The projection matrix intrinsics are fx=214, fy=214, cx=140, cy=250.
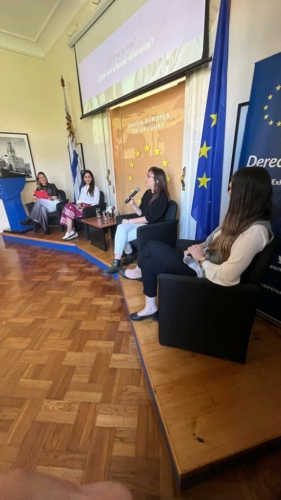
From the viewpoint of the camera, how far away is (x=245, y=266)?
39.0 inches

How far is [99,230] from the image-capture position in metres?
3.00

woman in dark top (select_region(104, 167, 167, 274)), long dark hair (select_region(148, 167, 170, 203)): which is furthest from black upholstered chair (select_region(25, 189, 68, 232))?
long dark hair (select_region(148, 167, 170, 203))

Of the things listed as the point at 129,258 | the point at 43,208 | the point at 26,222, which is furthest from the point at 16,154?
the point at 129,258

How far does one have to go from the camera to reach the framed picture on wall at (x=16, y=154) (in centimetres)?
435

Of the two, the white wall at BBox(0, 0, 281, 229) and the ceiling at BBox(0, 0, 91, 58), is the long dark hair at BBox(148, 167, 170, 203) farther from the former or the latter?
the ceiling at BBox(0, 0, 91, 58)

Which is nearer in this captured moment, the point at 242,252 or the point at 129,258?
the point at 242,252

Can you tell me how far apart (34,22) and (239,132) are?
13.9 ft

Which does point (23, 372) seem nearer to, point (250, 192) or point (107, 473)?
point (107, 473)

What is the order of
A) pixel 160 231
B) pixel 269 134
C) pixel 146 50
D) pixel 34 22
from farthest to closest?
1. pixel 34 22
2. pixel 146 50
3. pixel 160 231
4. pixel 269 134

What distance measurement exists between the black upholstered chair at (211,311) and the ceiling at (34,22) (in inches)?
153

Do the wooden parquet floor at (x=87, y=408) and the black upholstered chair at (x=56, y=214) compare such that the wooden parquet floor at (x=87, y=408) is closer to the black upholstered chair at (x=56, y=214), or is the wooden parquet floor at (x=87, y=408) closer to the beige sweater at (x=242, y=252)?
the beige sweater at (x=242, y=252)

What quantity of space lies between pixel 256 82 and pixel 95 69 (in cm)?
268

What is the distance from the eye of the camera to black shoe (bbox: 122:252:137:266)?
98.5 inches

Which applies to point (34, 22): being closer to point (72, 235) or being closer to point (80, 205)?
point (80, 205)
